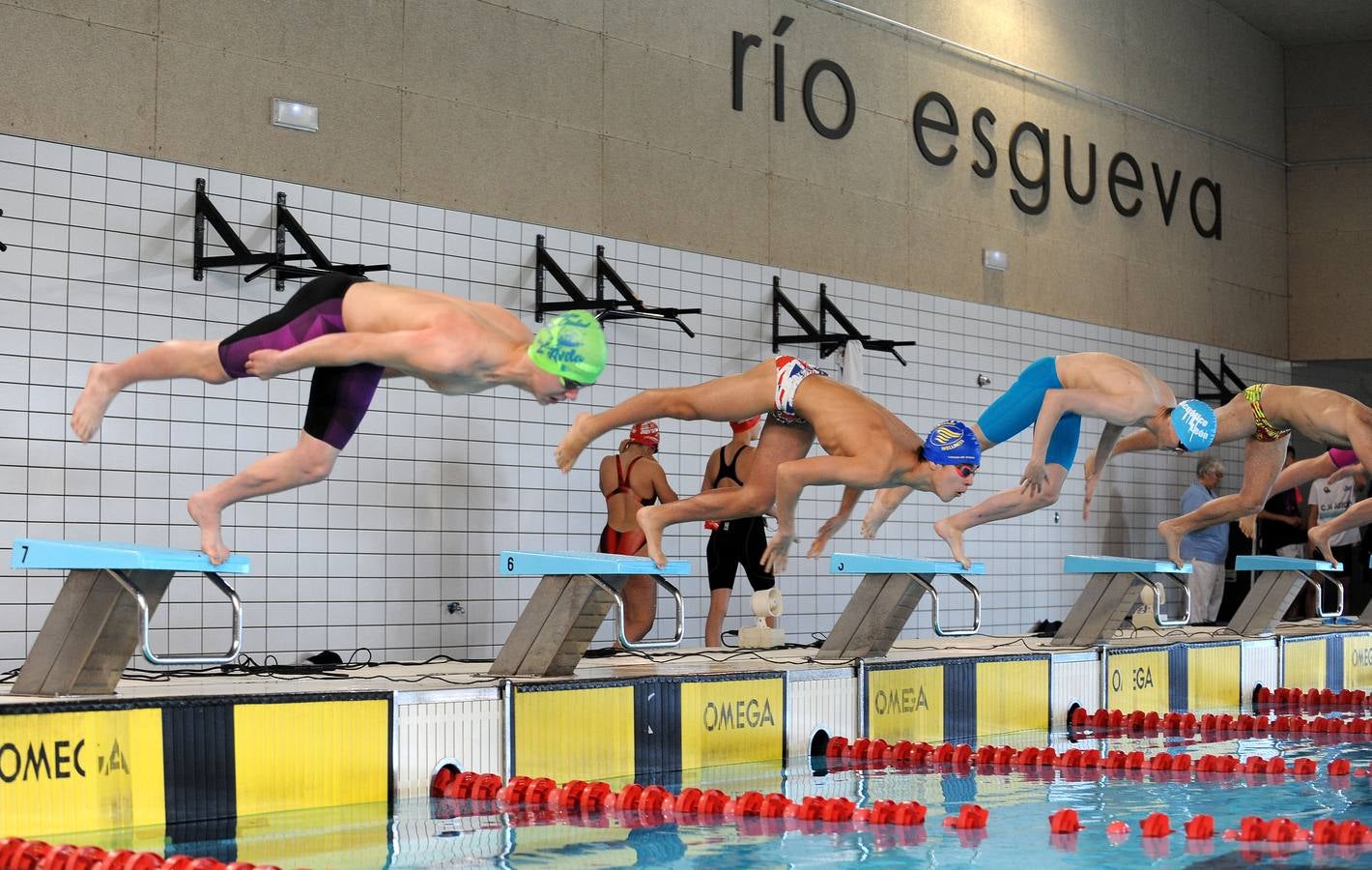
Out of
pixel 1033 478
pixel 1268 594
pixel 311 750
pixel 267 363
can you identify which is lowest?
pixel 311 750

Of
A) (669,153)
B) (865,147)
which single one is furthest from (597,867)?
(865,147)

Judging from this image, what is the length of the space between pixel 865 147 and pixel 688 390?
6831 millimetres

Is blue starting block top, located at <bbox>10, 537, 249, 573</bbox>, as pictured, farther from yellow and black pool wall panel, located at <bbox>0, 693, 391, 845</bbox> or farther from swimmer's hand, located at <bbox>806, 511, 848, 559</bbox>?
swimmer's hand, located at <bbox>806, 511, 848, 559</bbox>

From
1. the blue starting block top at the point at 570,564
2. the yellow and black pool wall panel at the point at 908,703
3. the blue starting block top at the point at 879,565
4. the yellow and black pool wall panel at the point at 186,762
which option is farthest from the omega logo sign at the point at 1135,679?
the yellow and black pool wall panel at the point at 186,762

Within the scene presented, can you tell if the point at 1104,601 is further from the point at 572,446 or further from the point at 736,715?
the point at 572,446

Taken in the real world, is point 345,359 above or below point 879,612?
above

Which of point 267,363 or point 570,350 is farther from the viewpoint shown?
point 570,350

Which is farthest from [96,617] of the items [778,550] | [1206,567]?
[1206,567]

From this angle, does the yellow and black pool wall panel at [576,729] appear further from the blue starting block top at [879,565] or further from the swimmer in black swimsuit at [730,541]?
the swimmer in black swimsuit at [730,541]

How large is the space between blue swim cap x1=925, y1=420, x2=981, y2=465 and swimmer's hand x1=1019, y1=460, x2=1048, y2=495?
1174 mm

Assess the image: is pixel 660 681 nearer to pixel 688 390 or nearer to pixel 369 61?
pixel 688 390

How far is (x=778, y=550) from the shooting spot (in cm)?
816

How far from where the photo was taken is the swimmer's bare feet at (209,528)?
5.96 metres

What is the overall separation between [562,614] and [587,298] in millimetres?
4830
